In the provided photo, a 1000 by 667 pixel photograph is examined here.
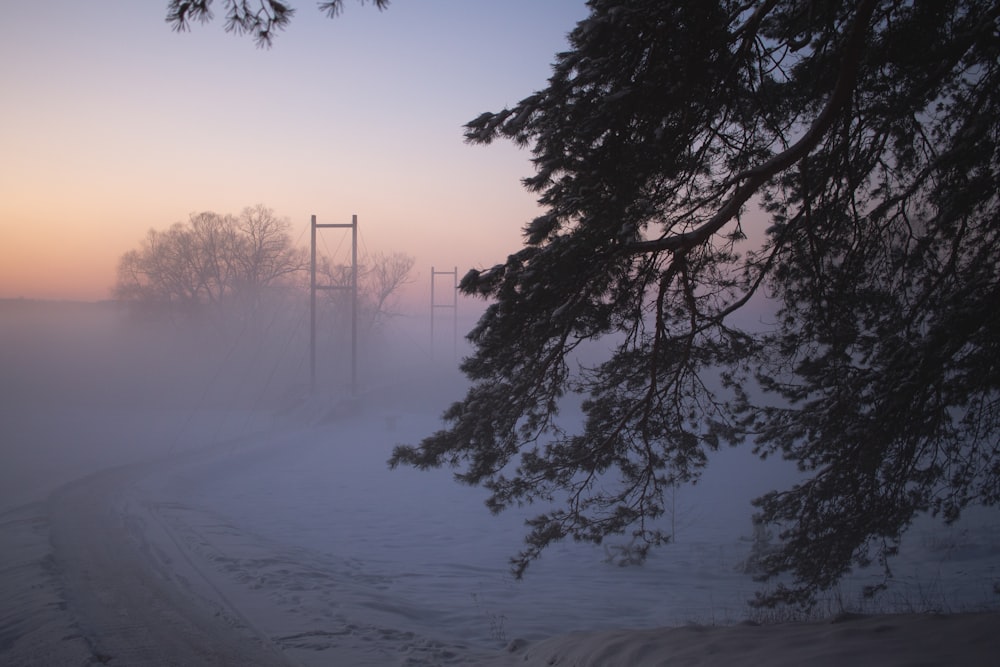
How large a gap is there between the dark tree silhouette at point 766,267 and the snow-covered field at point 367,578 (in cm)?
161

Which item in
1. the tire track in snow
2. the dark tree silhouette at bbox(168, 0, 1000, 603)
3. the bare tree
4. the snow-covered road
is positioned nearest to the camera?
the dark tree silhouette at bbox(168, 0, 1000, 603)

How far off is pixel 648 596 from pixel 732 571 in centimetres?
265

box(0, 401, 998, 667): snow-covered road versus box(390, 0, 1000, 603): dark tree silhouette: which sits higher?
box(390, 0, 1000, 603): dark tree silhouette

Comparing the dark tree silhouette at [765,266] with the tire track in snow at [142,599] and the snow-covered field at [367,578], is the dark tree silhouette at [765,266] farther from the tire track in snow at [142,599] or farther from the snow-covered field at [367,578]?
the tire track in snow at [142,599]

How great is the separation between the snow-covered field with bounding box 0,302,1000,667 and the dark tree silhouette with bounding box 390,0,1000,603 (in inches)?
63.4

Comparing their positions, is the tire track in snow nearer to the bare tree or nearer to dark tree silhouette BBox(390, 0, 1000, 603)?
dark tree silhouette BBox(390, 0, 1000, 603)

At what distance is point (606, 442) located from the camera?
5.87m

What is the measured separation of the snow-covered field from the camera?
562 cm

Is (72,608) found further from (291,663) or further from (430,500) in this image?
(430,500)

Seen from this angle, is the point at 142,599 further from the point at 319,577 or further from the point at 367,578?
the point at 367,578

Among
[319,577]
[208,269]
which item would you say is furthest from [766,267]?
[208,269]

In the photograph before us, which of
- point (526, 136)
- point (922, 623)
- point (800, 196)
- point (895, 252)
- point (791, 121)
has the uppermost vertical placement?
point (791, 121)

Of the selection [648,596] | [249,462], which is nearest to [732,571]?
[648,596]

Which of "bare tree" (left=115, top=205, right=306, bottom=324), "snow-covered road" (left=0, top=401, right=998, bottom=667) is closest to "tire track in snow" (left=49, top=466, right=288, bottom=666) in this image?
"snow-covered road" (left=0, top=401, right=998, bottom=667)
